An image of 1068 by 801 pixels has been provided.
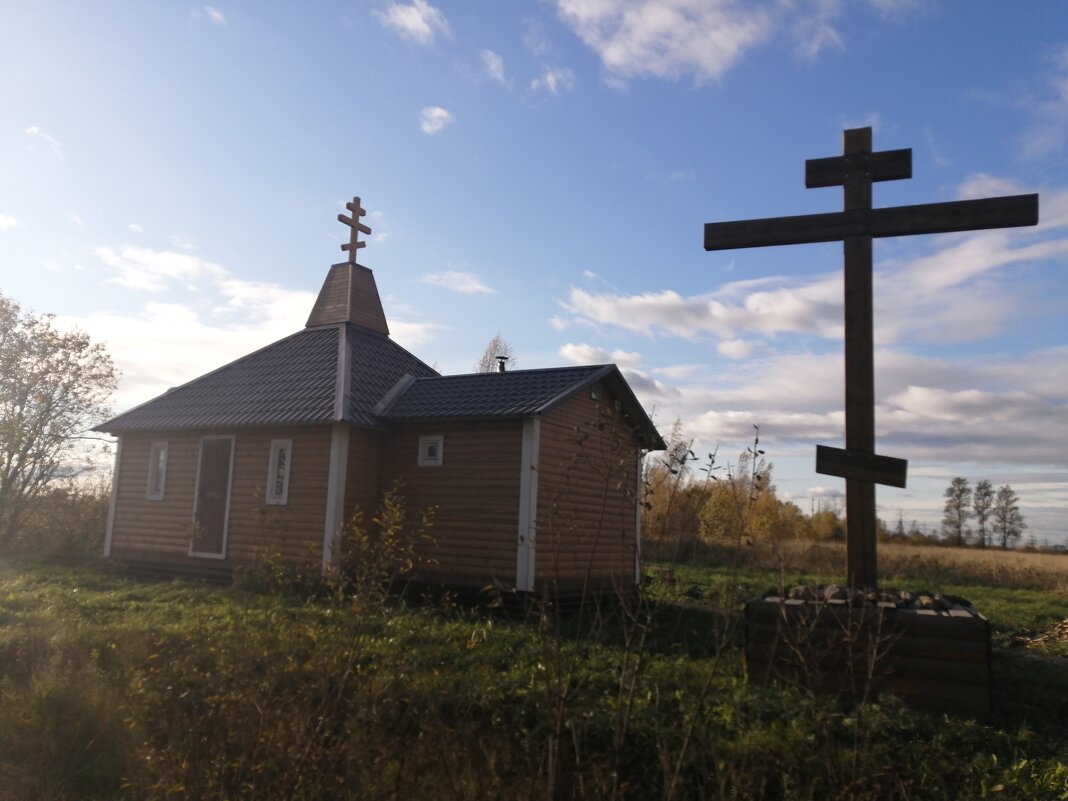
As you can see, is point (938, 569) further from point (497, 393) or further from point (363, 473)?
point (363, 473)

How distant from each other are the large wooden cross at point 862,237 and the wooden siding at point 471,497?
6360mm

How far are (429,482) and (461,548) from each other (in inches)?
53.3

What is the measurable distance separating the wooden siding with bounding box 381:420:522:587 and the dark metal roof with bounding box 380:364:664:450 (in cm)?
28

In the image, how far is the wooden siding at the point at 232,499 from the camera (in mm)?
14055

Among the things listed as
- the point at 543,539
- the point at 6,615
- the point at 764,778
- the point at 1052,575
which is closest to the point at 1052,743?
the point at 764,778

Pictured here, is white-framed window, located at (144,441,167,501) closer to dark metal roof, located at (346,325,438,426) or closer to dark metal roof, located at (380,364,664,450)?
dark metal roof, located at (346,325,438,426)

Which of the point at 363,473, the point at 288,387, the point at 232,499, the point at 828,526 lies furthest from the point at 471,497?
the point at 828,526

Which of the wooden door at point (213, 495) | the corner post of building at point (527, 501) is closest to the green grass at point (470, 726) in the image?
the corner post of building at point (527, 501)

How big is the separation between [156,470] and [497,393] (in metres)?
7.63

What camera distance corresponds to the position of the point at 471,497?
13500 mm

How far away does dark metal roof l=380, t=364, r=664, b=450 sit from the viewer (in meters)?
13.3

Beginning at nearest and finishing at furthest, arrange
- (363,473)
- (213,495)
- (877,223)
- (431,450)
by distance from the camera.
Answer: (877,223) → (431,450) → (363,473) → (213,495)

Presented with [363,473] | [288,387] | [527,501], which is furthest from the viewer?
[288,387]

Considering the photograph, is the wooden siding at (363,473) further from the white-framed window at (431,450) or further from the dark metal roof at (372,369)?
the white-framed window at (431,450)
